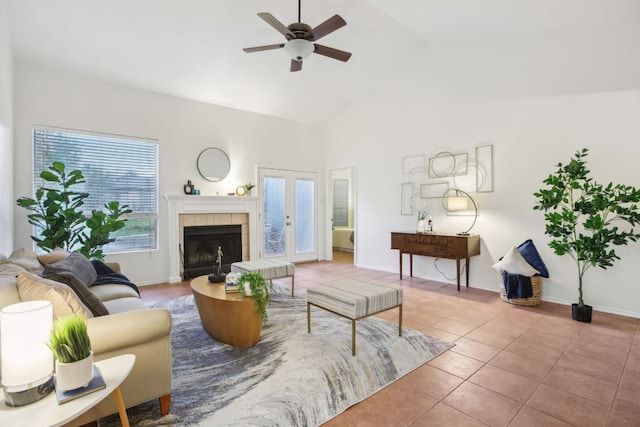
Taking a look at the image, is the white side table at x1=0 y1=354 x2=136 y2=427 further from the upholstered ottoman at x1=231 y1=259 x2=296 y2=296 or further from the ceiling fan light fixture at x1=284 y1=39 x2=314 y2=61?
the ceiling fan light fixture at x1=284 y1=39 x2=314 y2=61

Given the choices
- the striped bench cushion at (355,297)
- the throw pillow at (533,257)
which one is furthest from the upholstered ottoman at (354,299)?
the throw pillow at (533,257)

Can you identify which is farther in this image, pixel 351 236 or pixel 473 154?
pixel 351 236

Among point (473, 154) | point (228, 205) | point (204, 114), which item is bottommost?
point (228, 205)

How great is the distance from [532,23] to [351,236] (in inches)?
227

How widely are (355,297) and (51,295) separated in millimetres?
1943

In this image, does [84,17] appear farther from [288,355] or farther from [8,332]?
[288,355]

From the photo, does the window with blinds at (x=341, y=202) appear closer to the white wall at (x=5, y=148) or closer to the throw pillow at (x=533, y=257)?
the throw pillow at (x=533, y=257)

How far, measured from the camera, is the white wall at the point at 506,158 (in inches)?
141

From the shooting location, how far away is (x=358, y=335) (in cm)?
300

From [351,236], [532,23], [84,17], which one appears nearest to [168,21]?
[84,17]

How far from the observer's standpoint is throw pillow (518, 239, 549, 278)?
3.97 meters

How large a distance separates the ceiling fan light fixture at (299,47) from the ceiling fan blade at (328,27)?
0.21 ft

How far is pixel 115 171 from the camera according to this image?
468 centimetres

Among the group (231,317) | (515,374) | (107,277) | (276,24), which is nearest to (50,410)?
(231,317)
